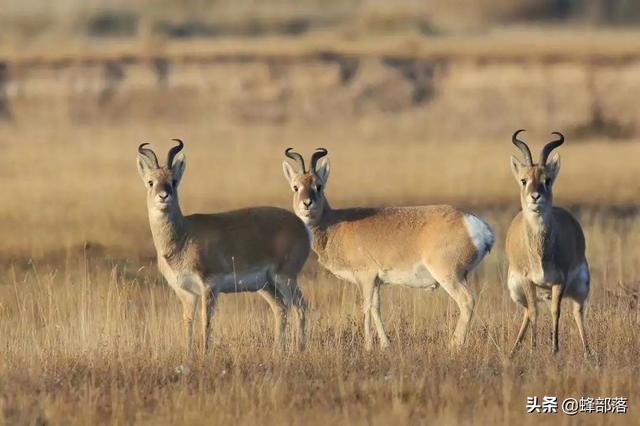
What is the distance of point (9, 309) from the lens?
1778 cm

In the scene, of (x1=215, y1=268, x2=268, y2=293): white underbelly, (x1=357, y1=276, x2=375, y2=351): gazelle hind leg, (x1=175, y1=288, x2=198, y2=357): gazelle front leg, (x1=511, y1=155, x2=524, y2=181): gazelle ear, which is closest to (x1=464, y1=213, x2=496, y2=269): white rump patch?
(x1=511, y1=155, x2=524, y2=181): gazelle ear

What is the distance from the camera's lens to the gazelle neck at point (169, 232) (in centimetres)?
→ 1471

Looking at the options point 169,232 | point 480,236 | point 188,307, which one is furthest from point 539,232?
point 169,232

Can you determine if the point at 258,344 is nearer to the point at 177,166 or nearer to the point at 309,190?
the point at 177,166

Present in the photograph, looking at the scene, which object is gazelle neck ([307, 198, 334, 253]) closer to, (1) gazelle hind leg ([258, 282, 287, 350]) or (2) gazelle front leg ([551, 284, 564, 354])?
(1) gazelle hind leg ([258, 282, 287, 350])

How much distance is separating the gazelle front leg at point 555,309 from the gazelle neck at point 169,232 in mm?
3384

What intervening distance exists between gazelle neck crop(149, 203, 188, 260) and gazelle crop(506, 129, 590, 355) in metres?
3.04

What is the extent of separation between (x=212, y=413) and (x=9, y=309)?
666cm

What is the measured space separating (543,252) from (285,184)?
22.0 metres

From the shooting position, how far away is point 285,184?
36.1 m

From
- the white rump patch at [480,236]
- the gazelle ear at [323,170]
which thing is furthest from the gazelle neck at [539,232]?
the gazelle ear at [323,170]

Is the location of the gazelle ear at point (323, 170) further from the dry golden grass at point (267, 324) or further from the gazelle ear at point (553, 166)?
the gazelle ear at point (553, 166)

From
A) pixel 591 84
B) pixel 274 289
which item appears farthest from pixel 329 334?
pixel 591 84

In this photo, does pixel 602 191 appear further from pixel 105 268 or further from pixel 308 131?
pixel 308 131
